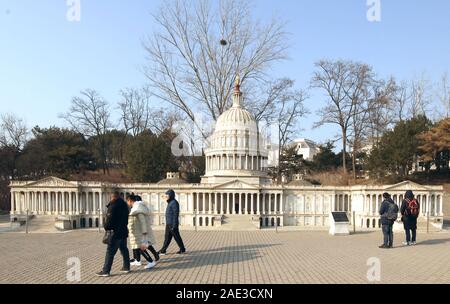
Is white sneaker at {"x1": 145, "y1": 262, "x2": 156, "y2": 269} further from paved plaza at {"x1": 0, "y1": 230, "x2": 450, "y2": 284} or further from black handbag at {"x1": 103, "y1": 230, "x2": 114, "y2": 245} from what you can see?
black handbag at {"x1": 103, "y1": 230, "x2": 114, "y2": 245}

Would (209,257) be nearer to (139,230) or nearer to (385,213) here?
(139,230)

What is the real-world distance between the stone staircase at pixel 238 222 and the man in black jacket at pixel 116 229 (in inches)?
1069

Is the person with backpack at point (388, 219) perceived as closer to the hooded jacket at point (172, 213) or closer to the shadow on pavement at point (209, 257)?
the shadow on pavement at point (209, 257)

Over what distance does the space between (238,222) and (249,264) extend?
28.0 m

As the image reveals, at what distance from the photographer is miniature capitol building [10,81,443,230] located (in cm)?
4147

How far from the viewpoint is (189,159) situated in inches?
2677

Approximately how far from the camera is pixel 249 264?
45.6ft

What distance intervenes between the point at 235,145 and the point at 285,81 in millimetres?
11715

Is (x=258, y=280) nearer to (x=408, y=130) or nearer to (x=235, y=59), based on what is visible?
(x=235, y=59)

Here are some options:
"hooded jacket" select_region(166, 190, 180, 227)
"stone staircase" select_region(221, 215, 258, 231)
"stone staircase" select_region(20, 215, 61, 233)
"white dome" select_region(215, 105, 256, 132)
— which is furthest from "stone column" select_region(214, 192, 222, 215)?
"hooded jacket" select_region(166, 190, 180, 227)

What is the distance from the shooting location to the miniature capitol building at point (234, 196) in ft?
136

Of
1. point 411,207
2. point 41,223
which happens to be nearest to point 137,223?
point 411,207

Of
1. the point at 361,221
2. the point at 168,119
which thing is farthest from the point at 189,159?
the point at 361,221
